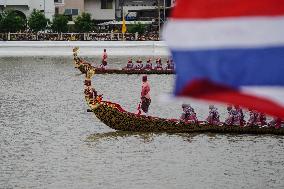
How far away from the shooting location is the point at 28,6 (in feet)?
200

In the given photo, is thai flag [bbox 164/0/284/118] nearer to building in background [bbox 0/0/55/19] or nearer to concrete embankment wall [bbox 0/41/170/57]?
concrete embankment wall [bbox 0/41/170/57]

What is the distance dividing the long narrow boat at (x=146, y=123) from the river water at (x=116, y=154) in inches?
7.0

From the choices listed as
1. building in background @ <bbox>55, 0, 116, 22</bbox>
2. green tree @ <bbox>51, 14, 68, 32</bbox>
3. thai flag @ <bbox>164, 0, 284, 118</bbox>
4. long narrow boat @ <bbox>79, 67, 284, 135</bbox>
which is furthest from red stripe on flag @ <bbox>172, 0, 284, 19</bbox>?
building in background @ <bbox>55, 0, 116, 22</bbox>

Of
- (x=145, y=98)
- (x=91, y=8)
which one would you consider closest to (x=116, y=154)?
(x=145, y=98)

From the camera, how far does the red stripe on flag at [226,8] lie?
402 centimetres

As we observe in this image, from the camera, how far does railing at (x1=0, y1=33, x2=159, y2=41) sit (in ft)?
172

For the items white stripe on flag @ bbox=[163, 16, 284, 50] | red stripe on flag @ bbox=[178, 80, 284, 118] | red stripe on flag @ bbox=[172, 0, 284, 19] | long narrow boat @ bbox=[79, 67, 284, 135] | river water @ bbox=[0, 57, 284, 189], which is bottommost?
river water @ bbox=[0, 57, 284, 189]

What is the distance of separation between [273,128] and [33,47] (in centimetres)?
3397

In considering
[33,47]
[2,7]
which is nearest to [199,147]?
[33,47]

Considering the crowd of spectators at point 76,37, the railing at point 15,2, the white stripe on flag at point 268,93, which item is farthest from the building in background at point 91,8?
the white stripe on flag at point 268,93

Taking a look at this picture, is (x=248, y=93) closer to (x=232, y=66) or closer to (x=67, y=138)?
(x=232, y=66)

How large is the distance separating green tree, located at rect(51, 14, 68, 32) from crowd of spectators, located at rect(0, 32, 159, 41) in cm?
45

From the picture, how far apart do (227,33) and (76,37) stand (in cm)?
5139

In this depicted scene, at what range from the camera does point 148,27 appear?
6425 centimetres
